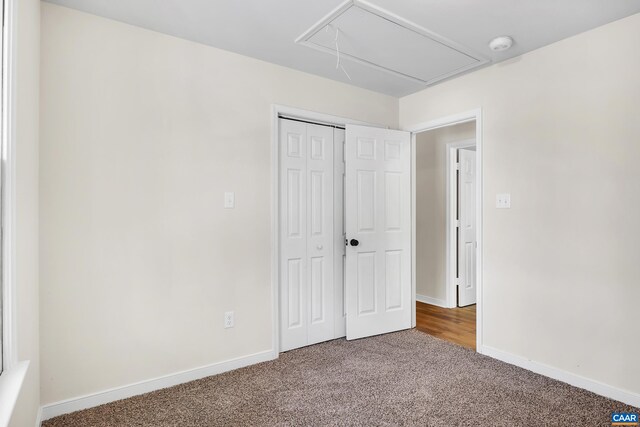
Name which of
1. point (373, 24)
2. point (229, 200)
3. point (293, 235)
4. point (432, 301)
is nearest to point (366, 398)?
point (293, 235)

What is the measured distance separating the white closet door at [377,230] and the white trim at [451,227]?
41.1 inches

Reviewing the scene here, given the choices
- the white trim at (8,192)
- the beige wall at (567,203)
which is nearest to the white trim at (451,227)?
the beige wall at (567,203)

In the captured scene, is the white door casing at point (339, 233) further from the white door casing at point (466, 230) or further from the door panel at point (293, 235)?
the white door casing at point (466, 230)

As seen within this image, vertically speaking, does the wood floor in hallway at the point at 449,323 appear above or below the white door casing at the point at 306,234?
below

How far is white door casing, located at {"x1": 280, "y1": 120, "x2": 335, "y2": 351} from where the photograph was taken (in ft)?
9.76

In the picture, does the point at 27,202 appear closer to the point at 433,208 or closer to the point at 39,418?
the point at 39,418


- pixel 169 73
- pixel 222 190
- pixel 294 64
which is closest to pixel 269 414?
pixel 222 190

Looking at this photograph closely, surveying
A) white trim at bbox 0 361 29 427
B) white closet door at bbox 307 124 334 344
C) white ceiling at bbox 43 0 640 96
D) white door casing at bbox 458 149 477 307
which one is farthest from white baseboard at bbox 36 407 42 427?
white door casing at bbox 458 149 477 307

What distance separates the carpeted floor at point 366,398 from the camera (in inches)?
77.7

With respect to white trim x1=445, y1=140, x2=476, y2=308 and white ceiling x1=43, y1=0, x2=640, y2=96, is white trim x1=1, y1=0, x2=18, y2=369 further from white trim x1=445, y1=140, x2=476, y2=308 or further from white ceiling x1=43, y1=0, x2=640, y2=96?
white trim x1=445, y1=140, x2=476, y2=308

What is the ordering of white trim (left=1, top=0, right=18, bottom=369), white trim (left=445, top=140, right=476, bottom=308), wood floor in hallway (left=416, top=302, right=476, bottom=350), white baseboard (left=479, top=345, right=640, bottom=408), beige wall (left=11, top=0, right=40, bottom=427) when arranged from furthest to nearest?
white trim (left=445, top=140, right=476, bottom=308)
wood floor in hallway (left=416, top=302, right=476, bottom=350)
white baseboard (left=479, top=345, right=640, bottom=408)
beige wall (left=11, top=0, right=40, bottom=427)
white trim (left=1, top=0, right=18, bottom=369)

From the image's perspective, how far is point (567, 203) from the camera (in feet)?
8.00

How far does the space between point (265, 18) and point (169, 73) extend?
77 cm

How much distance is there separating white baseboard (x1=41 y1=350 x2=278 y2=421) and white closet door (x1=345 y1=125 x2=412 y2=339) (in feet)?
3.18
